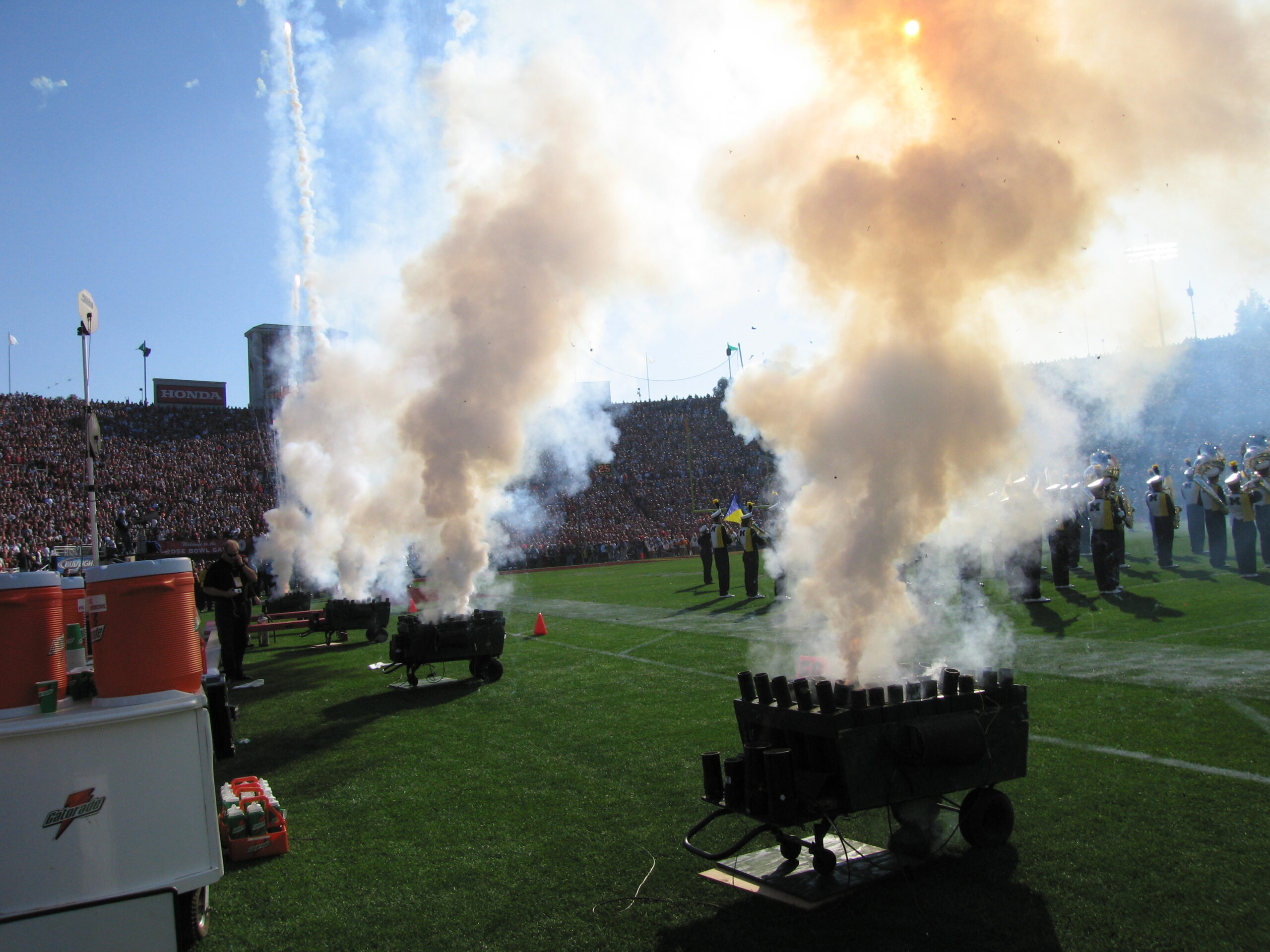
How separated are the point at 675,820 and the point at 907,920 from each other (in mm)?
1662

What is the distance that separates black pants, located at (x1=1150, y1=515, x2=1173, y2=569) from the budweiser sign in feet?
205

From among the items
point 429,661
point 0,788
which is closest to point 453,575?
point 429,661

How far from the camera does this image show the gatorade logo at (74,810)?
3279 mm

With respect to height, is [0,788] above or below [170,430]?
below

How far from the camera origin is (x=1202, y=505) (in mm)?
15898

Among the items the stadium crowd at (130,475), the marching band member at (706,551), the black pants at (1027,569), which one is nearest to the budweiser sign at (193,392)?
the stadium crowd at (130,475)

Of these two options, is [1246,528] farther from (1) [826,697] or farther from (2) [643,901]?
(2) [643,901]

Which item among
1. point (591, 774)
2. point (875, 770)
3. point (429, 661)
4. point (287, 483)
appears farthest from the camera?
point (287, 483)

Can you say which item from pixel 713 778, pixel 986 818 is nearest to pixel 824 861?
pixel 713 778

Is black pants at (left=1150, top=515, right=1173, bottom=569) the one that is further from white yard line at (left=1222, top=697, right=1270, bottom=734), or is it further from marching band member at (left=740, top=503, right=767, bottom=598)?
white yard line at (left=1222, top=697, right=1270, bottom=734)

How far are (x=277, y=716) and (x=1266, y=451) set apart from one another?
1520cm

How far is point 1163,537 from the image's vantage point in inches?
628

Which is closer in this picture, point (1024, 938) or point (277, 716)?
point (1024, 938)

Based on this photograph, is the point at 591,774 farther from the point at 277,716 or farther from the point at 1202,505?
the point at 1202,505
